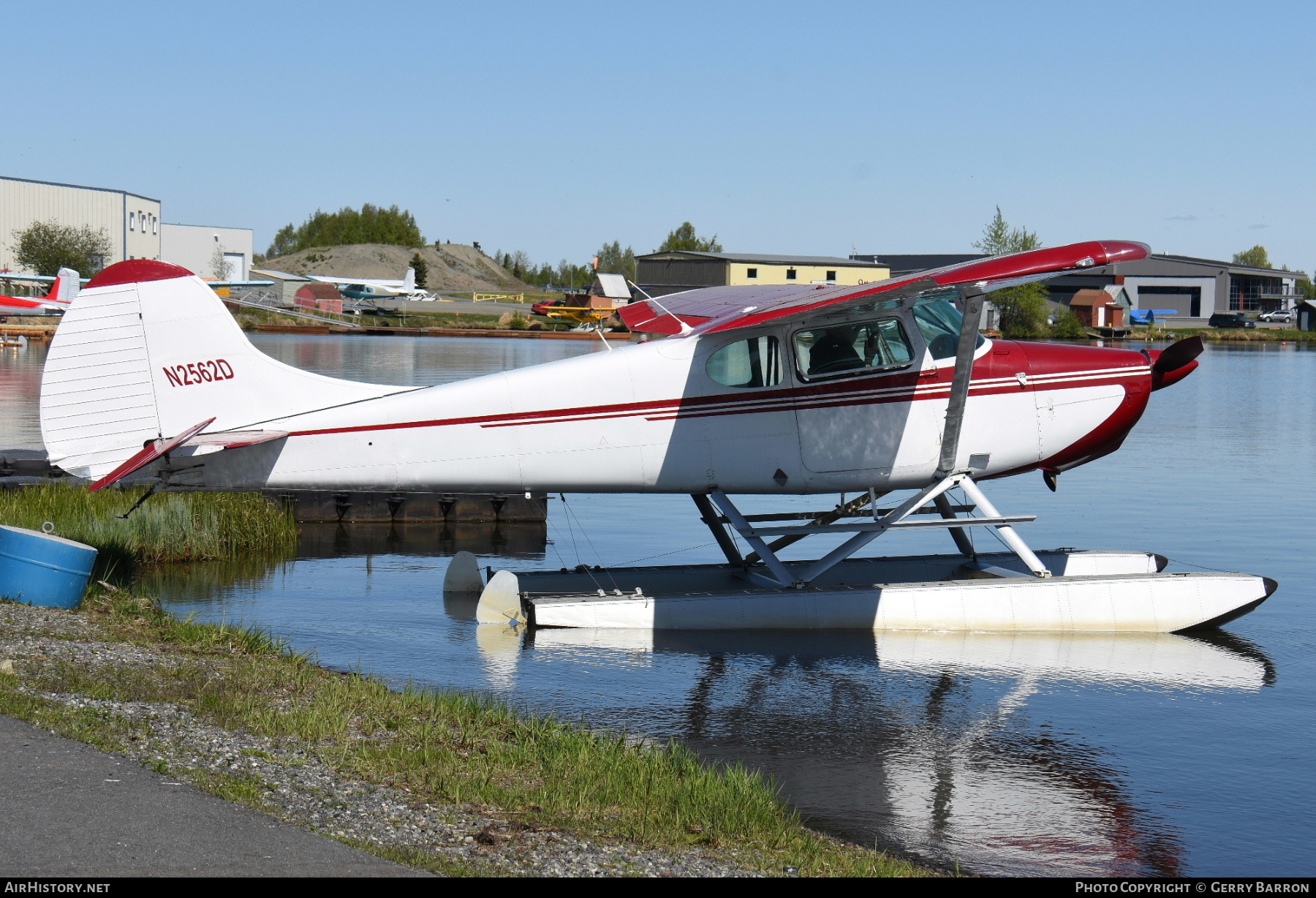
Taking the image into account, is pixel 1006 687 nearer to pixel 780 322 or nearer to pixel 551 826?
pixel 780 322

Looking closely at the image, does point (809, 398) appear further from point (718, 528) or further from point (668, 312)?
point (718, 528)

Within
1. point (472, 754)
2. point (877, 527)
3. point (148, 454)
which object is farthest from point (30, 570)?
point (877, 527)

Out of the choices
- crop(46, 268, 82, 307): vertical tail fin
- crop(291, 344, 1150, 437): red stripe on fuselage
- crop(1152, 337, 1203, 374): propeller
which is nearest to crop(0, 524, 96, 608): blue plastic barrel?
crop(291, 344, 1150, 437): red stripe on fuselage

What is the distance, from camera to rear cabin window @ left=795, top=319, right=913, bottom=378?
9820 mm

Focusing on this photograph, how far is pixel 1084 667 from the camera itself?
9.41m

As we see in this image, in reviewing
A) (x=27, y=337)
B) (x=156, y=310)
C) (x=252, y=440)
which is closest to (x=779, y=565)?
(x=252, y=440)

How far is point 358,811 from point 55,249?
84321mm

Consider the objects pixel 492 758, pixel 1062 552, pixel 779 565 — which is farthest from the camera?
pixel 1062 552

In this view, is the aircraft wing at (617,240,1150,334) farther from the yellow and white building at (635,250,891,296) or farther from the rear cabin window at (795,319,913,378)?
the yellow and white building at (635,250,891,296)

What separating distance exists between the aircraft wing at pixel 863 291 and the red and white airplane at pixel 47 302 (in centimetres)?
3737

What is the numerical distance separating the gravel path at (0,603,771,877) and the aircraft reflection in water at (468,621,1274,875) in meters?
1.55

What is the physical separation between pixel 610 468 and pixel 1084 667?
3.87 metres

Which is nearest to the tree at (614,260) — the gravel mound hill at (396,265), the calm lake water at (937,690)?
the gravel mound hill at (396,265)
